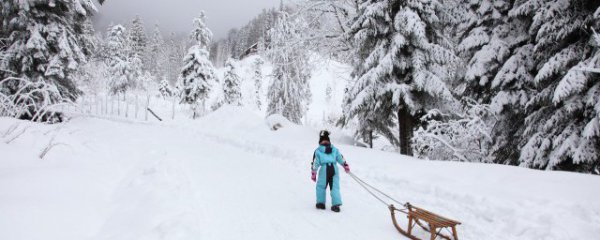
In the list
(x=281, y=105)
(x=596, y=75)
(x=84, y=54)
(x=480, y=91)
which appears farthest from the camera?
(x=281, y=105)

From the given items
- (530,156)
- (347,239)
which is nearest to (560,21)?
(530,156)

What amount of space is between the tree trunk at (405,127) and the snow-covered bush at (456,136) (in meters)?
0.34

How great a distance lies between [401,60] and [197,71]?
29807 millimetres

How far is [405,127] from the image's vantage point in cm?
1251

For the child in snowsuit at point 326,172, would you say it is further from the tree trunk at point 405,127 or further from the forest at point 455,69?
the tree trunk at point 405,127

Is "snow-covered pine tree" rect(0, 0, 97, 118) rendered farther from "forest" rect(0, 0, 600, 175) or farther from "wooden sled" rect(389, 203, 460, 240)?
"wooden sled" rect(389, 203, 460, 240)

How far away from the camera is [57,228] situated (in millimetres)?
3980

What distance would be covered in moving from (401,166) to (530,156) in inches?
137

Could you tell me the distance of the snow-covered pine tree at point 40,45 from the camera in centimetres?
1733

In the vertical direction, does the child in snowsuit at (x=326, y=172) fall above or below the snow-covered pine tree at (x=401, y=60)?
below

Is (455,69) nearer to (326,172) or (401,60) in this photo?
(401,60)

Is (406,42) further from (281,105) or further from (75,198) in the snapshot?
(281,105)

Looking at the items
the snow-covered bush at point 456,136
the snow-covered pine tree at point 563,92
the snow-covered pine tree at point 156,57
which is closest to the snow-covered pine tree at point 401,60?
the snow-covered bush at point 456,136

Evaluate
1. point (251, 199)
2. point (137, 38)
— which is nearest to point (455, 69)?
point (251, 199)
